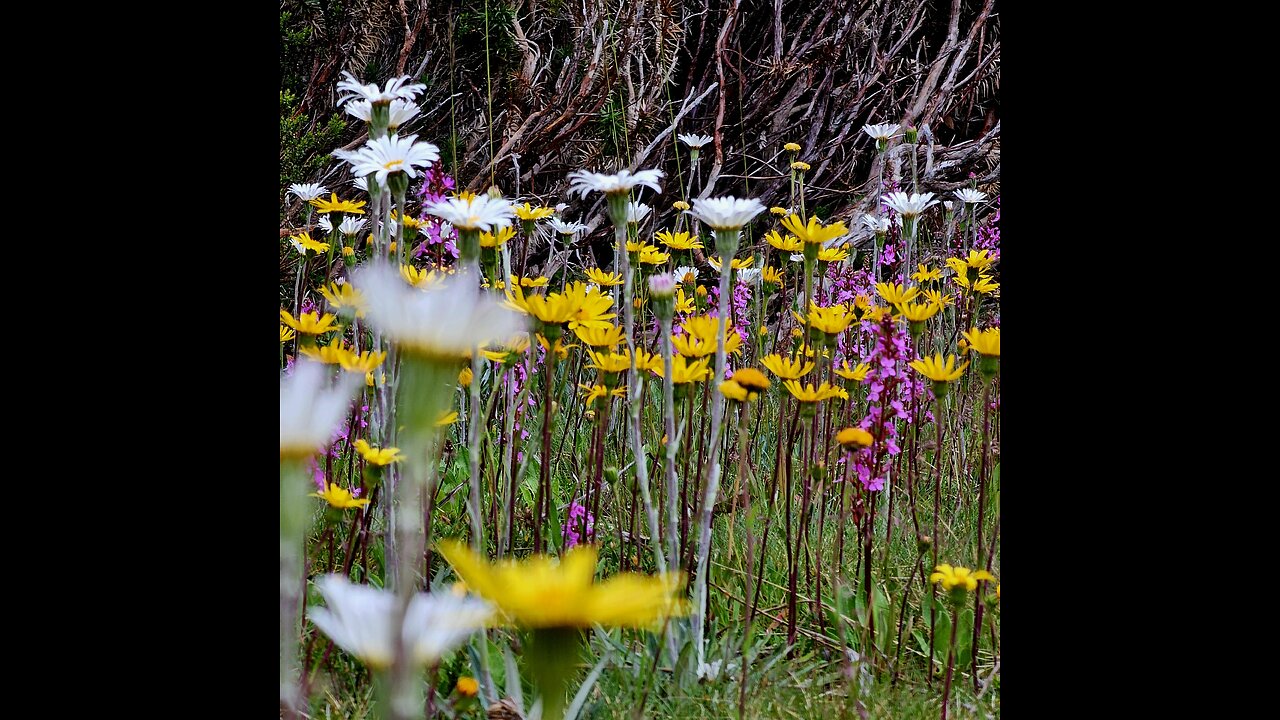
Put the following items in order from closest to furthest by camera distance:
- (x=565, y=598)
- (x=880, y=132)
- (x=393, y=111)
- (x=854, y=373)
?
(x=565, y=598) < (x=393, y=111) < (x=854, y=373) < (x=880, y=132)

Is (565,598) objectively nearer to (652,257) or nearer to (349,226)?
(652,257)

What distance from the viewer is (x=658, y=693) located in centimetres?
76

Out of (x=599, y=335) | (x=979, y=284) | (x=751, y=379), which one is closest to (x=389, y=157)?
(x=599, y=335)

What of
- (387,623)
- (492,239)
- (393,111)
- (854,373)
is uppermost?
(393,111)

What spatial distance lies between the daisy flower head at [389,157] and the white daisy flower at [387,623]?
1.45ft

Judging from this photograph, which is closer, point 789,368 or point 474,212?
point 474,212

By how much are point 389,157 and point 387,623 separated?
0.50 metres

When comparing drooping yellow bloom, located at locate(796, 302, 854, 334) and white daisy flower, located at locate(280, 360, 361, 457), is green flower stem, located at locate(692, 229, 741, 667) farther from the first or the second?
white daisy flower, located at locate(280, 360, 361, 457)

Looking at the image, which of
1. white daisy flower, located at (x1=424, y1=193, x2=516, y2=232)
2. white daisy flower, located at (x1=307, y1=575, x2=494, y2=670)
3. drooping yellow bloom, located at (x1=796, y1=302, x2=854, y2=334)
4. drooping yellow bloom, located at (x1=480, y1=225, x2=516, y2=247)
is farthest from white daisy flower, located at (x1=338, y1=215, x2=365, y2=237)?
white daisy flower, located at (x1=307, y1=575, x2=494, y2=670)

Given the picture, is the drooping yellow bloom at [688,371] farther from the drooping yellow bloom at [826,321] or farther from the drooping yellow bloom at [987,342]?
the drooping yellow bloom at [987,342]

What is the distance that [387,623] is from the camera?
36 centimetres

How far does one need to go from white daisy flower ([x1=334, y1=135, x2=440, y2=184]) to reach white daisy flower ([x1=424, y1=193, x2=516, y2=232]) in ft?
0.19
